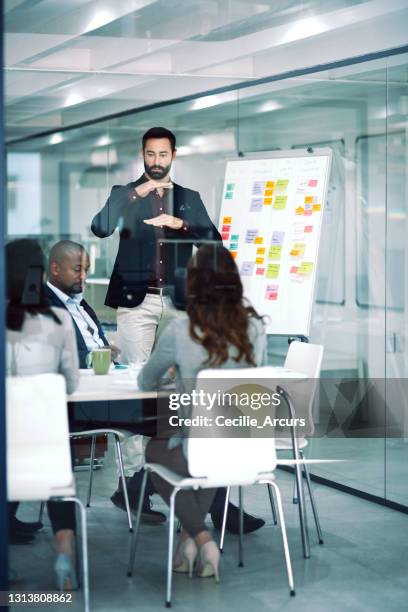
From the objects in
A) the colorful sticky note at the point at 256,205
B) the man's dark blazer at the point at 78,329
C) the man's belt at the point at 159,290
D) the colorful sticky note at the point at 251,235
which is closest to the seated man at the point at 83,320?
the man's dark blazer at the point at 78,329

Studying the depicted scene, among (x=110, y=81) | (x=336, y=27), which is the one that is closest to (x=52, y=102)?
(x=110, y=81)

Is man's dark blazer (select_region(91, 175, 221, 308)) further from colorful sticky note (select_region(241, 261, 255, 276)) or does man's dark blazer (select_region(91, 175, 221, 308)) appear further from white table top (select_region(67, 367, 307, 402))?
white table top (select_region(67, 367, 307, 402))

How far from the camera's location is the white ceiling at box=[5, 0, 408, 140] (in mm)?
5145

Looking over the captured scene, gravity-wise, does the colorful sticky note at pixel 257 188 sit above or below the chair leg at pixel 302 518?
above

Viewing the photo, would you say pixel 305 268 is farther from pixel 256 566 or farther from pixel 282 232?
pixel 256 566

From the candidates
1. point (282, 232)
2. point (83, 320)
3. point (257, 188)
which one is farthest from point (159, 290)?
point (257, 188)

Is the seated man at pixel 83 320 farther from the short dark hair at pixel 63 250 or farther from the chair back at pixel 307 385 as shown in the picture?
the chair back at pixel 307 385

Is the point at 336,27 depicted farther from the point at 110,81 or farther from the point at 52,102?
the point at 52,102

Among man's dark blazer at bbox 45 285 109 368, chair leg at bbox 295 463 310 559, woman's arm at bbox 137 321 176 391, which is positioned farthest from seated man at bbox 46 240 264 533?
woman's arm at bbox 137 321 176 391

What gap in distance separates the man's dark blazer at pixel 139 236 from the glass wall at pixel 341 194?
8cm

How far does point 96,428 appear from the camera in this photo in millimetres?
4836

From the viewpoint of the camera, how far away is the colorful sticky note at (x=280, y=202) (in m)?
5.86

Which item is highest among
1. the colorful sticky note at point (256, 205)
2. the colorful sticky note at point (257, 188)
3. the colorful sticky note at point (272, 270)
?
the colorful sticky note at point (257, 188)

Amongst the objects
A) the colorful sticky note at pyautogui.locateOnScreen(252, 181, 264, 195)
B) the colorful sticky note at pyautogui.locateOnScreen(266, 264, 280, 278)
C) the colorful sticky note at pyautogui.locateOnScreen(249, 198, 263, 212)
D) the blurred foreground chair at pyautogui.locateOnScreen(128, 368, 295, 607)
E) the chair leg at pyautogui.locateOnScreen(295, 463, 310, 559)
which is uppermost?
the colorful sticky note at pyautogui.locateOnScreen(252, 181, 264, 195)
